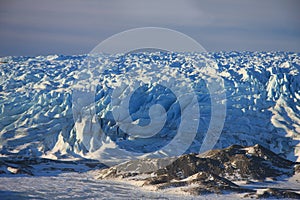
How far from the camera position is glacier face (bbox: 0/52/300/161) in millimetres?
87250

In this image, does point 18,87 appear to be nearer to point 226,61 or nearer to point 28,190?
point 226,61

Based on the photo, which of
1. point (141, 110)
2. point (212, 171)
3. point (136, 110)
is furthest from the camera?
point (136, 110)

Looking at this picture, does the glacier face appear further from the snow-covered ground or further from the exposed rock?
the exposed rock

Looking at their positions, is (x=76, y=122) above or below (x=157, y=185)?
above

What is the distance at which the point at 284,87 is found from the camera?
98125 mm

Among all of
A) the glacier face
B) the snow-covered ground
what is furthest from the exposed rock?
the glacier face

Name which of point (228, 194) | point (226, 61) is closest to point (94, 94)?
point (226, 61)

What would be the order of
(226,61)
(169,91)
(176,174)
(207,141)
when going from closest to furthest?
1. (176,174)
2. (207,141)
3. (169,91)
4. (226,61)

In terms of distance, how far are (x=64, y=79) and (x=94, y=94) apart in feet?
40.7

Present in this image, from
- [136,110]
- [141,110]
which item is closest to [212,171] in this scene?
[141,110]

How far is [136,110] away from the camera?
310 feet

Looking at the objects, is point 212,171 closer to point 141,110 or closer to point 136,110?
point 141,110

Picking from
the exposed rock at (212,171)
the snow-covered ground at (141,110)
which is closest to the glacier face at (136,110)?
the snow-covered ground at (141,110)

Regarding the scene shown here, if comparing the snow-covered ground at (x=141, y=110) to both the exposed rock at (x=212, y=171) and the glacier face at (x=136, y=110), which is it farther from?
the exposed rock at (x=212, y=171)
